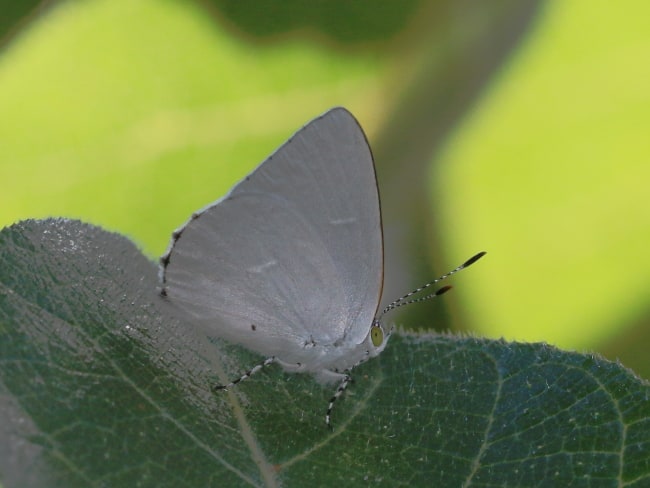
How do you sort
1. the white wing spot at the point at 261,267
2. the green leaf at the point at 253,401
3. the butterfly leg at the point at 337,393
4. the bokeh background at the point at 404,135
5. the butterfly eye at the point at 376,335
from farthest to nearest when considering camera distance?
the bokeh background at the point at 404,135, the white wing spot at the point at 261,267, the butterfly eye at the point at 376,335, the butterfly leg at the point at 337,393, the green leaf at the point at 253,401

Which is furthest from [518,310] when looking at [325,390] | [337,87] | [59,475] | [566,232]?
[59,475]

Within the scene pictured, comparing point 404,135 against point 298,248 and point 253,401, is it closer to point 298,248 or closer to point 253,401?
point 298,248

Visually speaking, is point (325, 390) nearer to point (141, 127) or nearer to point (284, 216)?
point (284, 216)

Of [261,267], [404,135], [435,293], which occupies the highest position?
[261,267]

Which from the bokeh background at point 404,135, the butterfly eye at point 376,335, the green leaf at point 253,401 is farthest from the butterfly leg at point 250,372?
the bokeh background at point 404,135

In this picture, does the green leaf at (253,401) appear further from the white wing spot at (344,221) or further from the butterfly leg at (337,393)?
the white wing spot at (344,221)

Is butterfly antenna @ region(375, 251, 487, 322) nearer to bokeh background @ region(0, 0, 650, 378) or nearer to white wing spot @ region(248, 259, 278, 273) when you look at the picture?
white wing spot @ region(248, 259, 278, 273)

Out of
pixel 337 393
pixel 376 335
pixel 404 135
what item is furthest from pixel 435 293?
pixel 404 135
